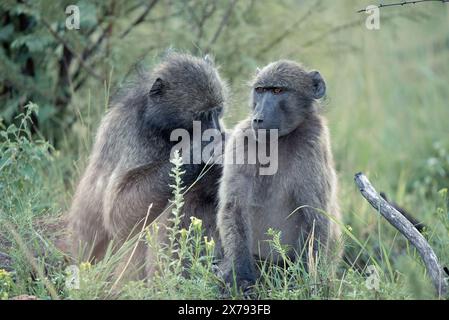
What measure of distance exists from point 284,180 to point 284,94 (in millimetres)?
455

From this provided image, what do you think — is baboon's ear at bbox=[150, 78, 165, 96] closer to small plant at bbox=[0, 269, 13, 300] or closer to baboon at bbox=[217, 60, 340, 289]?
baboon at bbox=[217, 60, 340, 289]

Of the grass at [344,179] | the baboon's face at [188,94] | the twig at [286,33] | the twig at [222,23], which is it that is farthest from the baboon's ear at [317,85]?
the twig at [286,33]

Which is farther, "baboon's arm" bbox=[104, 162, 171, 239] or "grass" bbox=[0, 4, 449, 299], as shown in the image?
"baboon's arm" bbox=[104, 162, 171, 239]

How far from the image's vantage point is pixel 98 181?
15.4 feet

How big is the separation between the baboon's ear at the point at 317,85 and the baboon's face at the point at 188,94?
56 centimetres

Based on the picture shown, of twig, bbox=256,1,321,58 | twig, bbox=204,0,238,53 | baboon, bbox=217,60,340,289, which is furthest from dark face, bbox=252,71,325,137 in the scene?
twig, bbox=256,1,321,58

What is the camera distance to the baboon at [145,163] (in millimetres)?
4527

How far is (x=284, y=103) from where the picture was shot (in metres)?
4.38

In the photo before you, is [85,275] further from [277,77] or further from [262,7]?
[262,7]

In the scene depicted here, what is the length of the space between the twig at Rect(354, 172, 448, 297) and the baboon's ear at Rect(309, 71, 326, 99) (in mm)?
763

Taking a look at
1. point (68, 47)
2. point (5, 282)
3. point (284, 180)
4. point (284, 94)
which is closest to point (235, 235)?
point (284, 180)

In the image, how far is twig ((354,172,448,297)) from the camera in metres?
3.56

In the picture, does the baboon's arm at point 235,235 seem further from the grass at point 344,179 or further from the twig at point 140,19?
Answer: the twig at point 140,19
